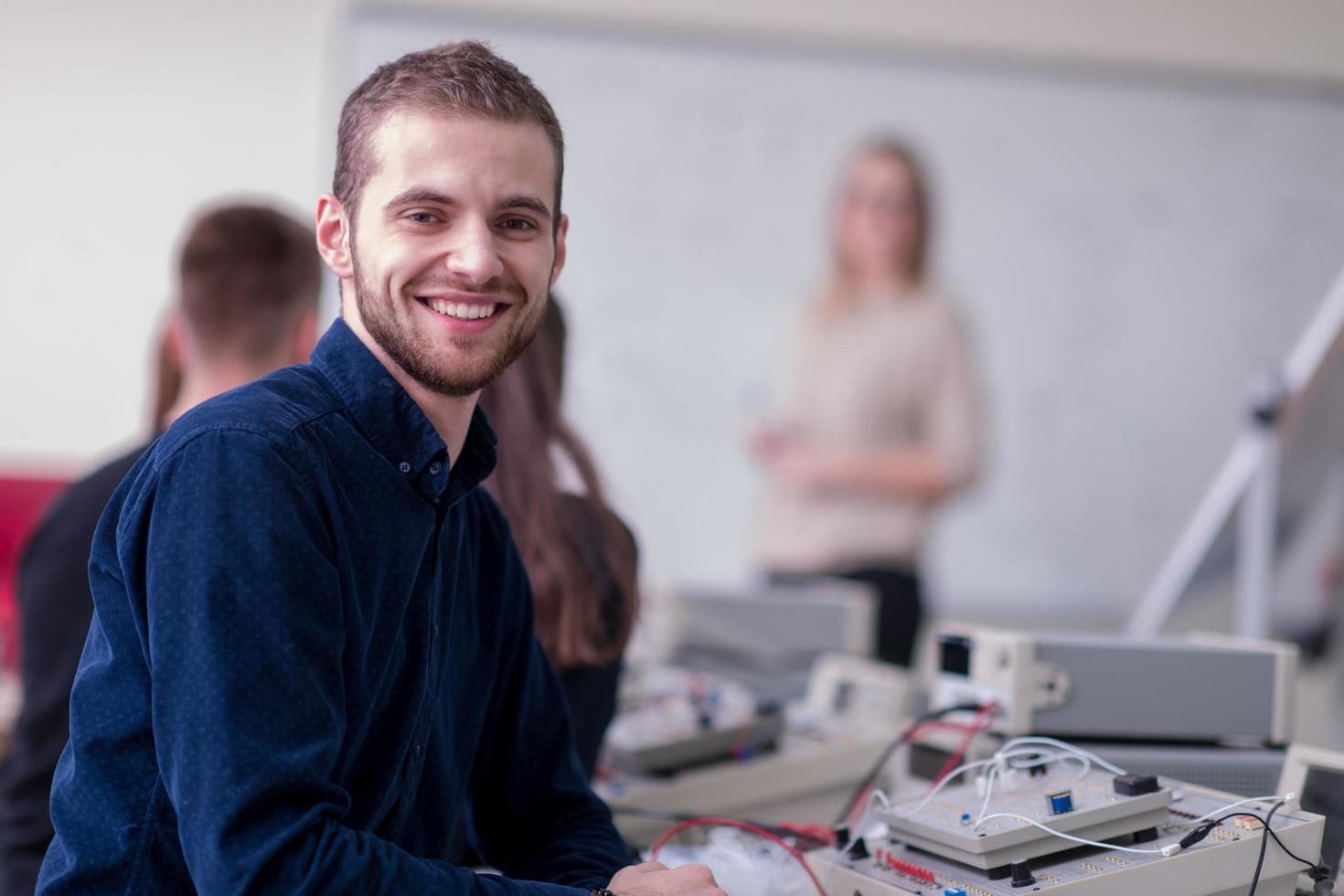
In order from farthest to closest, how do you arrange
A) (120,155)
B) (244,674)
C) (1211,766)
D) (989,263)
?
(989,263) → (120,155) → (1211,766) → (244,674)

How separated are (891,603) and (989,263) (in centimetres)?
118

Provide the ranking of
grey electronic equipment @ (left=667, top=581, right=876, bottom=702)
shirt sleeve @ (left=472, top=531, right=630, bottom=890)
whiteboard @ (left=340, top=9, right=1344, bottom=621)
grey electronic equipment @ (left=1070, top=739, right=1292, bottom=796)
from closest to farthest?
shirt sleeve @ (left=472, top=531, right=630, bottom=890), grey electronic equipment @ (left=1070, top=739, right=1292, bottom=796), grey electronic equipment @ (left=667, top=581, right=876, bottom=702), whiteboard @ (left=340, top=9, right=1344, bottom=621)

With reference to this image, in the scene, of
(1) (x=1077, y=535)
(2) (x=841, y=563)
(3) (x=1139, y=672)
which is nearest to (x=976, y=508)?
(1) (x=1077, y=535)

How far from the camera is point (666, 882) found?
97cm

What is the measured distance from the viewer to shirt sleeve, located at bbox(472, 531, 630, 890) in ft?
3.85

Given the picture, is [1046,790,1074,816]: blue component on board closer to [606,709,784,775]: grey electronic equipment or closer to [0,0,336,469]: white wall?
[606,709,784,775]: grey electronic equipment

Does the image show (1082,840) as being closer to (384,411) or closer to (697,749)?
(384,411)

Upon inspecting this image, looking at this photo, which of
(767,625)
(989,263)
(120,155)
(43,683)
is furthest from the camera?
(989,263)

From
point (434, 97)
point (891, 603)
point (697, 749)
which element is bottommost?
point (891, 603)

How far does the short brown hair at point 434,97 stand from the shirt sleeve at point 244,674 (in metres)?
0.27

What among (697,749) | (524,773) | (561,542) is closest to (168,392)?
(561,542)

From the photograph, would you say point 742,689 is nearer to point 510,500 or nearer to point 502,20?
point 510,500

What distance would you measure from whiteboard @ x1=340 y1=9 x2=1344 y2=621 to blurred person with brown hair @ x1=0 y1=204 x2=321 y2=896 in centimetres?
170

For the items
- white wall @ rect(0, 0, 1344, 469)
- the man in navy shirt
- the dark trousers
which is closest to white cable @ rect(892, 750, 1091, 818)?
the man in navy shirt
